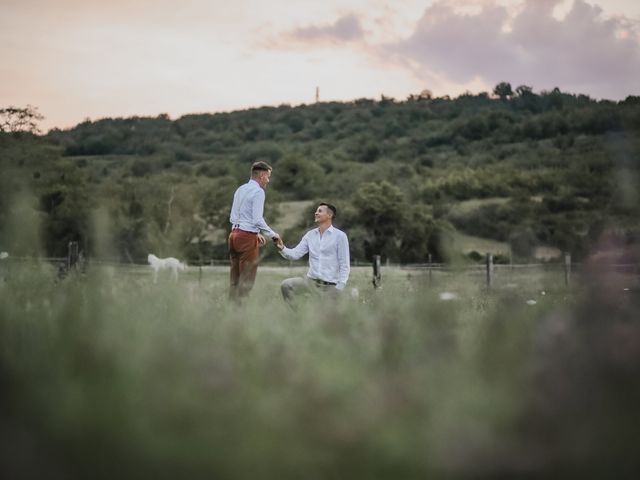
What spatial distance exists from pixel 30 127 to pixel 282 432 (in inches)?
1343

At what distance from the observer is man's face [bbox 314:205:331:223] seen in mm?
7680

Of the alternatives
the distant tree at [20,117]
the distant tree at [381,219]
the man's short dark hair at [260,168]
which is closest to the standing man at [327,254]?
the man's short dark hair at [260,168]

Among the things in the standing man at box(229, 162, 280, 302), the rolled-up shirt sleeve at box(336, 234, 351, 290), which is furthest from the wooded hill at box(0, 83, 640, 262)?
the rolled-up shirt sleeve at box(336, 234, 351, 290)

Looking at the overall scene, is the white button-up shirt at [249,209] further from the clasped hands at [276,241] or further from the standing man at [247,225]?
the clasped hands at [276,241]

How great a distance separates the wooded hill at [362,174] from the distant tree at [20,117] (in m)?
0.96

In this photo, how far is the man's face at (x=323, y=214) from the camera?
768 centimetres

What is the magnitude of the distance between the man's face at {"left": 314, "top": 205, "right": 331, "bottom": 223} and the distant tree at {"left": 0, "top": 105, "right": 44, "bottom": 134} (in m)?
28.4

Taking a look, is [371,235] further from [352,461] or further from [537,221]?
[352,461]

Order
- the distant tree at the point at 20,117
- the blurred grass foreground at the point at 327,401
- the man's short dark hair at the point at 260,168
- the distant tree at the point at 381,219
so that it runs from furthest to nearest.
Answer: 1. the distant tree at the point at 381,219
2. the distant tree at the point at 20,117
3. the man's short dark hair at the point at 260,168
4. the blurred grass foreground at the point at 327,401

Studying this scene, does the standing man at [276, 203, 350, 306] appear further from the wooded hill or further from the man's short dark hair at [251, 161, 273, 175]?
the wooded hill

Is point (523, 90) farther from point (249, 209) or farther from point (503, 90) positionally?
point (249, 209)

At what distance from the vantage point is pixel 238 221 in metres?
7.93

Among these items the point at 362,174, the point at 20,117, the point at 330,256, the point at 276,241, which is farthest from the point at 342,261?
the point at 362,174

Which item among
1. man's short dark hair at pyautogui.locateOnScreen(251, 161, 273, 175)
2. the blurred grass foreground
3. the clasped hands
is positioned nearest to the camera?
the blurred grass foreground
